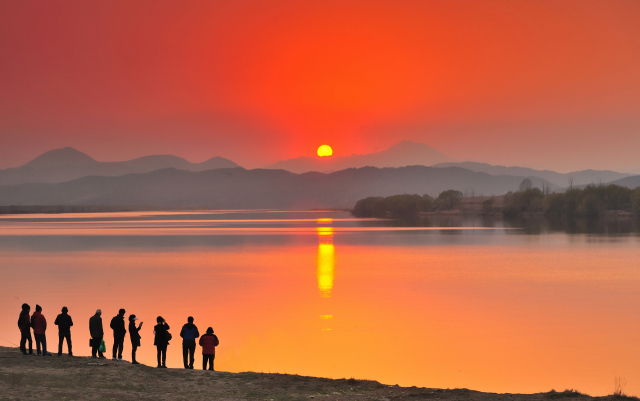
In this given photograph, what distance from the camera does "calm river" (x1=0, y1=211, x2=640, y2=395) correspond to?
19.3 metres

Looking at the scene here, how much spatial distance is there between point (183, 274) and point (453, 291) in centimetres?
1804

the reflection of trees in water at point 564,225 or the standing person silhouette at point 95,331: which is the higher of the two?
the reflection of trees in water at point 564,225

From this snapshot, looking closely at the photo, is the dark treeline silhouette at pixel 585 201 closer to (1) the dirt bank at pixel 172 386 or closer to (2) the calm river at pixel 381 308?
(2) the calm river at pixel 381 308

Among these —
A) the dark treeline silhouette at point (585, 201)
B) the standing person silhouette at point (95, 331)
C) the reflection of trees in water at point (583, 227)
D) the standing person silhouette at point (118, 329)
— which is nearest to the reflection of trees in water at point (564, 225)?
the reflection of trees in water at point (583, 227)

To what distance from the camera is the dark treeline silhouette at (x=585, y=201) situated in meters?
146

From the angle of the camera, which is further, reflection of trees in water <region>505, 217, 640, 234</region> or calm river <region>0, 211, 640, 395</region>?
reflection of trees in water <region>505, 217, 640, 234</region>

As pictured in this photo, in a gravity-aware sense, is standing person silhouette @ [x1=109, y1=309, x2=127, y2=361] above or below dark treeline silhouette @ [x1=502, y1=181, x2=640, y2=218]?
below

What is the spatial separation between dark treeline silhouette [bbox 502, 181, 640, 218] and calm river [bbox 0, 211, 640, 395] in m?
92.2

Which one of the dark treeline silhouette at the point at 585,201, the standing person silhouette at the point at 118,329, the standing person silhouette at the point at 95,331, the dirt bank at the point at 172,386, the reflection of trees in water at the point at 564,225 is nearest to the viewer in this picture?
the dirt bank at the point at 172,386

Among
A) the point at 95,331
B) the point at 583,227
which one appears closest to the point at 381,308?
the point at 95,331

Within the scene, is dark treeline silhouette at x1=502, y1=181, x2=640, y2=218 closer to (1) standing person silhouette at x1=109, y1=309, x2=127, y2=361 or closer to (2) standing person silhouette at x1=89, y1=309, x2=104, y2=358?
(1) standing person silhouette at x1=109, y1=309, x2=127, y2=361

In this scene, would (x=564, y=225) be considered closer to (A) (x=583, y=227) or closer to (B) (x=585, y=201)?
(A) (x=583, y=227)

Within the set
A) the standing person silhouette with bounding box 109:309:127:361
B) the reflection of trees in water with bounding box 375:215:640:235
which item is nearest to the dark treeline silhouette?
the reflection of trees in water with bounding box 375:215:640:235

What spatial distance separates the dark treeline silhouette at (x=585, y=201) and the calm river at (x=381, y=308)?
92171mm
